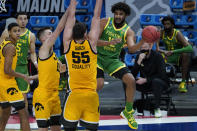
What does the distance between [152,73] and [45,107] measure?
10.3ft

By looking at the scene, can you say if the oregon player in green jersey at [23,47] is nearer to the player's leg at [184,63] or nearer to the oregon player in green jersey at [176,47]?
the oregon player in green jersey at [176,47]

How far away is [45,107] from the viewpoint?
5656 mm

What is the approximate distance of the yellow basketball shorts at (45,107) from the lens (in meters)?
5.67

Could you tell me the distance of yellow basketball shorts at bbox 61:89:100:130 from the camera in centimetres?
519

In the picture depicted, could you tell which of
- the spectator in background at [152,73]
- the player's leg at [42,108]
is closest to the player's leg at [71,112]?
the player's leg at [42,108]

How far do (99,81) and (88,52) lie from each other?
5.40 ft

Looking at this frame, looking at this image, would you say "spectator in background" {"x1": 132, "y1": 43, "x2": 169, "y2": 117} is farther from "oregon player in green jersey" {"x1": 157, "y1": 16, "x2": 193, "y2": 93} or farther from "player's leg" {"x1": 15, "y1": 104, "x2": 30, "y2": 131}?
"player's leg" {"x1": 15, "y1": 104, "x2": 30, "y2": 131}

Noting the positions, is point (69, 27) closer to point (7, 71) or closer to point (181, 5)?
point (7, 71)

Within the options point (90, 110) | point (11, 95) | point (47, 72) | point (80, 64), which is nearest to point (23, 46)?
point (11, 95)

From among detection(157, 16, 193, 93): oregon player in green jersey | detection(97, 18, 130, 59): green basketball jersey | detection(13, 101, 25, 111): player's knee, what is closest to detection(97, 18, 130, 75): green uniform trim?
detection(97, 18, 130, 59): green basketball jersey

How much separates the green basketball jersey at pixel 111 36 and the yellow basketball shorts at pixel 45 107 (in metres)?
1.37

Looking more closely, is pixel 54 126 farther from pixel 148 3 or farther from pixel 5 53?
pixel 148 3

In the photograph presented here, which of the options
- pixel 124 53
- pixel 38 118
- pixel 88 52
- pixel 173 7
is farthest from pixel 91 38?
pixel 173 7

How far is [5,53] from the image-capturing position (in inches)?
242
